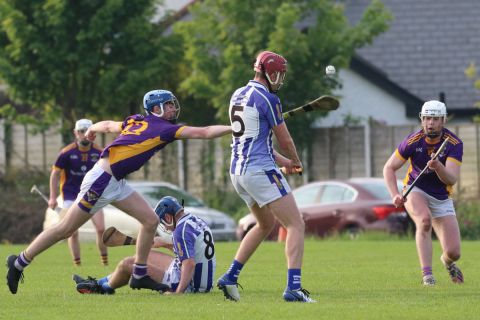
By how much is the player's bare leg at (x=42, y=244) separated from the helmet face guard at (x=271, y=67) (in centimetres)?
239

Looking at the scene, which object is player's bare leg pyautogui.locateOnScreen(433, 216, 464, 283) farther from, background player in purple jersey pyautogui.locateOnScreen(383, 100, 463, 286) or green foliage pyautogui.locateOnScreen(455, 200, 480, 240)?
green foliage pyautogui.locateOnScreen(455, 200, 480, 240)

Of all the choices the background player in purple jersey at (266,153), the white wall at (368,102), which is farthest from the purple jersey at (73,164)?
the white wall at (368,102)

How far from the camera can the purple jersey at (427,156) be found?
50.8 ft

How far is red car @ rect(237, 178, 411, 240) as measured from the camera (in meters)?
28.0

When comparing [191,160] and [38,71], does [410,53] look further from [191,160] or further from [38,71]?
[38,71]

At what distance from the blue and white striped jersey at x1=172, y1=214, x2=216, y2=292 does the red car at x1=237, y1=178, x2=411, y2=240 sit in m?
13.4

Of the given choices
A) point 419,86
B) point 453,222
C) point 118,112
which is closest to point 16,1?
point 118,112

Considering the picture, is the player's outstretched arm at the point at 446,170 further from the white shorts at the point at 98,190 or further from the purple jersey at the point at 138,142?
the white shorts at the point at 98,190

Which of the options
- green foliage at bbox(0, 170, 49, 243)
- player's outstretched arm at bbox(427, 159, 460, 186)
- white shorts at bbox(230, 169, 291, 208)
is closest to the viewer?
white shorts at bbox(230, 169, 291, 208)

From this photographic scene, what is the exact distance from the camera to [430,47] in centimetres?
4588

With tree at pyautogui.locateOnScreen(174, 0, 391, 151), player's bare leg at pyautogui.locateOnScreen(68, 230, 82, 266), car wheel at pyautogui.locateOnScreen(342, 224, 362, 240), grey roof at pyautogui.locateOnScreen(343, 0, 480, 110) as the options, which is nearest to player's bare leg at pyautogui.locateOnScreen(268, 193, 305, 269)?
player's bare leg at pyautogui.locateOnScreen(68, 230, 82, 266)

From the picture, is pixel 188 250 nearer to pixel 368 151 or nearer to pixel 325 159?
pixel 368 151

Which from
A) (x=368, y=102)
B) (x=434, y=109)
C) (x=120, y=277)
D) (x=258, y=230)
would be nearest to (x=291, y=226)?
(x=258, y=230)

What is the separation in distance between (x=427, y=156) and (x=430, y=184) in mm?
351
